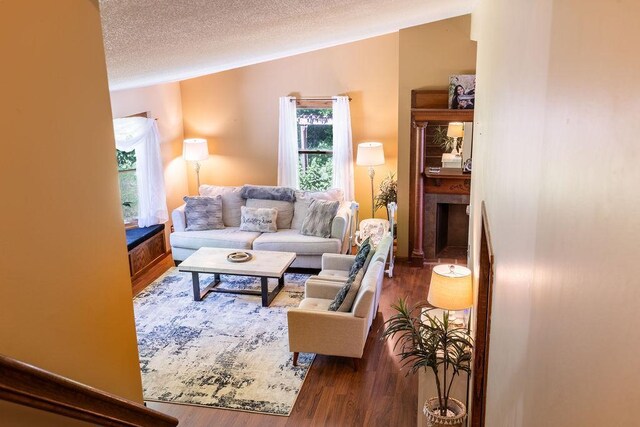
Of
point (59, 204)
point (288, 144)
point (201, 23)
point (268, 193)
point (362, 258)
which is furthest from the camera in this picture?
point (288, 144)

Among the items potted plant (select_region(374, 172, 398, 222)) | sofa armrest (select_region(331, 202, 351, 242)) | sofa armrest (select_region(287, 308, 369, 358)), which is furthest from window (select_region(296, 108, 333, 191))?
sofa armrest (select_region(287, 308, 369, 358))

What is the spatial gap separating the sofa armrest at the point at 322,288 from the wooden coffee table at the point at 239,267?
48 centimetres

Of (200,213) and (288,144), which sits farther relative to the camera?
(288,144)

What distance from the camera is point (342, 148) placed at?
8.66 metres

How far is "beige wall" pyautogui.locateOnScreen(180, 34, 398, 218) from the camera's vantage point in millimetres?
8398

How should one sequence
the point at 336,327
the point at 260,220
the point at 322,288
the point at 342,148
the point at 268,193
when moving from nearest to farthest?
the point at 336,327, the point at 322,288, the point at 260,220, the point at 268,193, the point at 342,148

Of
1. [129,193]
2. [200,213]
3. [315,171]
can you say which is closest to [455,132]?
[315,171]

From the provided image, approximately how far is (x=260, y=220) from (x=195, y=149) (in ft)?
A: 5.12

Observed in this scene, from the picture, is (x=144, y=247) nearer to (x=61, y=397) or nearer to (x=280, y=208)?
(x=280, y=208)

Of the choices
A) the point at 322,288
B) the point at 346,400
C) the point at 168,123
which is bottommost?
the point at 346,400

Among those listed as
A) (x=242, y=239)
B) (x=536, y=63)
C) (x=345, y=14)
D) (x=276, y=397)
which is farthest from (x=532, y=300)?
(x=242, y=239)

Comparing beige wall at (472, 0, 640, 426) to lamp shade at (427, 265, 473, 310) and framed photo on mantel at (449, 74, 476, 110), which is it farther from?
framed photo on mantel at (449, 74, 476, 110)

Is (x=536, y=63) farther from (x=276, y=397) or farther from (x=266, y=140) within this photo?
(x=266, y=140)

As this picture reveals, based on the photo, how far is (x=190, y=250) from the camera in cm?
805
